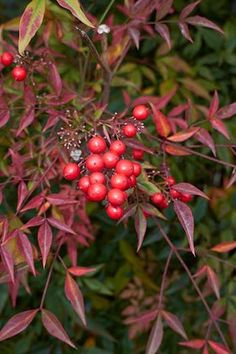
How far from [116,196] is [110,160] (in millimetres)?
61

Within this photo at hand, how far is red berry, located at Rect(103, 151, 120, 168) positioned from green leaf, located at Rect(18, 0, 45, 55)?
22cm

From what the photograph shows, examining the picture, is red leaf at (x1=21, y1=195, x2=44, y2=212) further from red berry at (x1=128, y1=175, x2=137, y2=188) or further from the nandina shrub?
red berry at (x1=128, y1=175, x2=137, y2=188)

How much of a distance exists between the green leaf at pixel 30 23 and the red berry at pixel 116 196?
258mm

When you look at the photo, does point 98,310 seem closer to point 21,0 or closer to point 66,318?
point 66,318

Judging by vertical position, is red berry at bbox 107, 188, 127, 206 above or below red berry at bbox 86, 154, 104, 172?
below

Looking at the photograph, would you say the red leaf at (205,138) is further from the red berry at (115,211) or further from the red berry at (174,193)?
the red berry at (115,211)

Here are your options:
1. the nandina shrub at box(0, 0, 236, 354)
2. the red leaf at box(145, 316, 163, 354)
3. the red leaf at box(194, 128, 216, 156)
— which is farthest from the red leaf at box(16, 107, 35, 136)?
the red leaf at box(145, 316, 163, 354)

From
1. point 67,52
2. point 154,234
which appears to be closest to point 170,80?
point 67,52

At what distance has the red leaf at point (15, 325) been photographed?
117cm

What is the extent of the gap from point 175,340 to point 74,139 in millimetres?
852

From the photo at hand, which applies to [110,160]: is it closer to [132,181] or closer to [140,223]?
[132,181]

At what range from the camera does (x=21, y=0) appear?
6.65ft

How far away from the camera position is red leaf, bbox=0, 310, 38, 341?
117 cm

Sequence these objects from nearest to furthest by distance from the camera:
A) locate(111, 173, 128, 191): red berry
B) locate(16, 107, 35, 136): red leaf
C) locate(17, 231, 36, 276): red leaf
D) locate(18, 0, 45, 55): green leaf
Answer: locate(18, 0, 45, 55): green leaf → locate(111, 173, 128, 191): red berry → locate(17, 231, 36, 276): red leaf → locate(16, 107, 35, 136): red leaf
